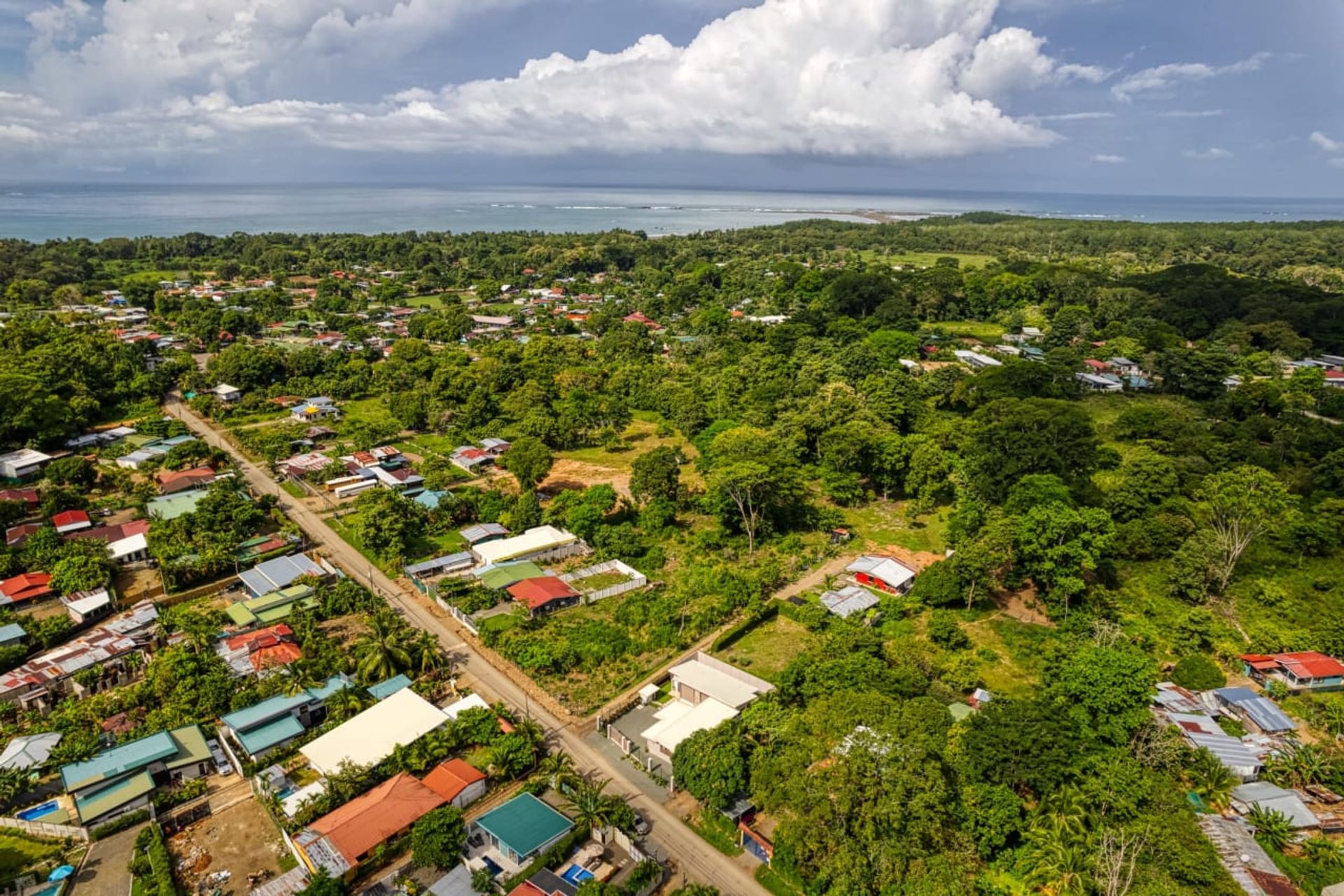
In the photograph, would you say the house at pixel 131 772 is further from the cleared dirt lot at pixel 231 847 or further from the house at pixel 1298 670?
the house at pixel 1298 670

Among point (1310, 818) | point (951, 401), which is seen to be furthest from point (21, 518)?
point (951, 401)

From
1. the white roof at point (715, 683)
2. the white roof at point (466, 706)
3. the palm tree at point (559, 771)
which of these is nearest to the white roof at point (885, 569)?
the white roof at point (715, 683)

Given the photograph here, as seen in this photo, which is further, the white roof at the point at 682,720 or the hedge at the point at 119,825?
the white roof at the point at 682,720

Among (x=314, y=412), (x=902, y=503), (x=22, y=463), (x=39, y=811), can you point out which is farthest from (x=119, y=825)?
(x=314, y=412)

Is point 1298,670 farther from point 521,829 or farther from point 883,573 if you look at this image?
point 521,829

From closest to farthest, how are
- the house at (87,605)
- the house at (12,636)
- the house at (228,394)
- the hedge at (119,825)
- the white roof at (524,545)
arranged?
the hedge at (119,825) < the house at (12,636) < the house at (87,605) < the white roof at (524,545) < the house at (228,394)

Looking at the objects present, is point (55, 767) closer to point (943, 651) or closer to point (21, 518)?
point (21, 518)

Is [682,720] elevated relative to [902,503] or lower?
lower
